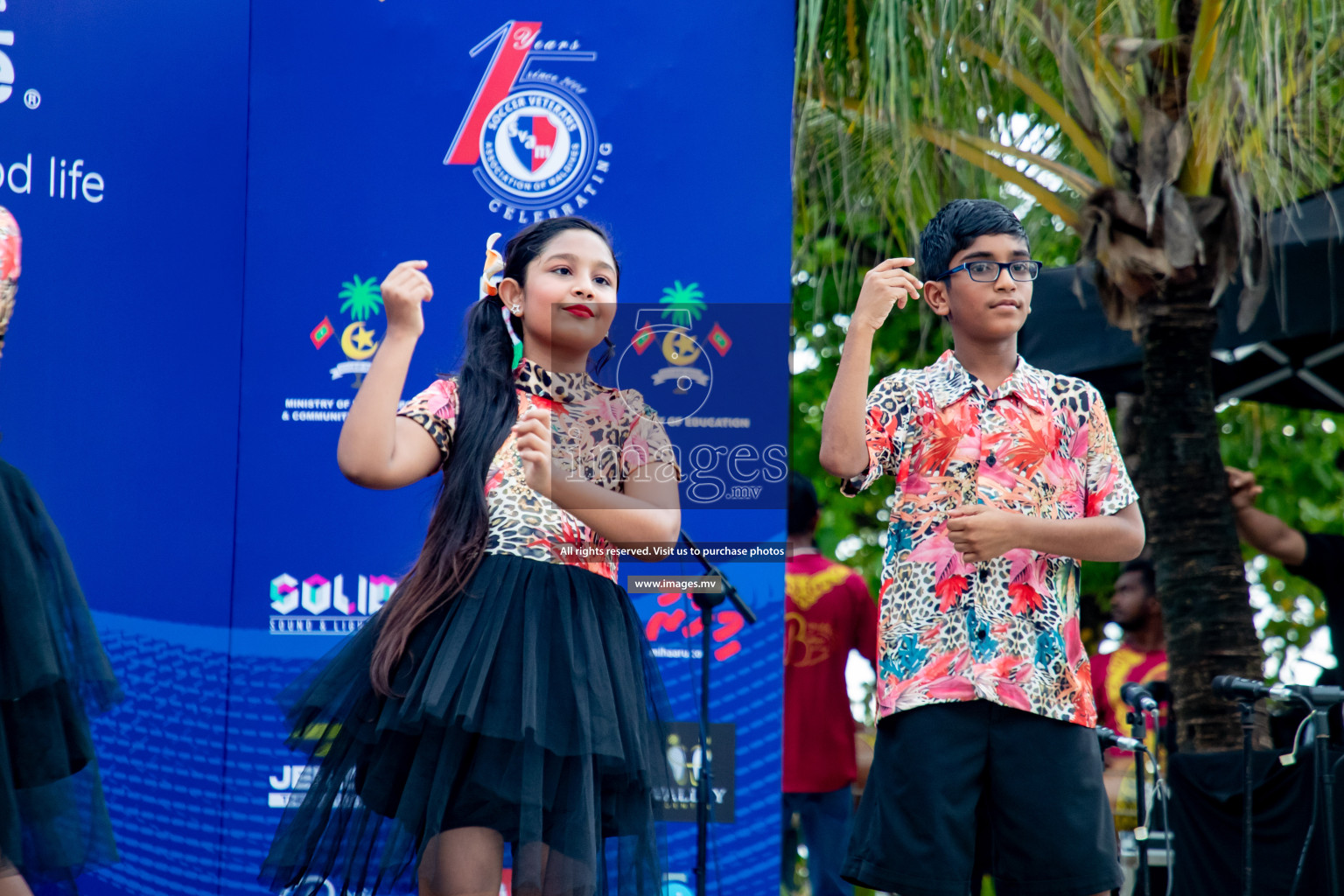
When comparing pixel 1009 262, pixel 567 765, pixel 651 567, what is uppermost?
pixel 1009 262

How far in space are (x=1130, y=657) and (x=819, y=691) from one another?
5.25 ft

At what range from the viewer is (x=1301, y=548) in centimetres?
491

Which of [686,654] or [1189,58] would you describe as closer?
[686,654]

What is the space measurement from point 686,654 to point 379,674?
142 cm

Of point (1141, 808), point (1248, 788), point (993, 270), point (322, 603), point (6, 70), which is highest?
point (6, 70)

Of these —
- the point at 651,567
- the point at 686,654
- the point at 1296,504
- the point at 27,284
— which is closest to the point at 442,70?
the point at 27,284

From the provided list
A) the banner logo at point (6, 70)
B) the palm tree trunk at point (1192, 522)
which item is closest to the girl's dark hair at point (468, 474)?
the banner logo at point (6, 70)

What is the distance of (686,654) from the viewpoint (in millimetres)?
3600

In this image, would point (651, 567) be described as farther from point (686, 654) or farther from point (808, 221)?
point (808, 221)

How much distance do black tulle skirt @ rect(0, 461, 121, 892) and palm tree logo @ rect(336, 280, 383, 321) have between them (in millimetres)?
1090

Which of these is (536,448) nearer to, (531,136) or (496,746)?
(496,746)

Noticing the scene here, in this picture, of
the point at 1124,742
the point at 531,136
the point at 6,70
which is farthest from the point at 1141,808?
the point at 6,70

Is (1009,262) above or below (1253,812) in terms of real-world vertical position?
above

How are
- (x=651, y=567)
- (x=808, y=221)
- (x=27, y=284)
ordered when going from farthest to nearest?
(x=808, y=221), (x=27, y=284), (x=651, y=567)
